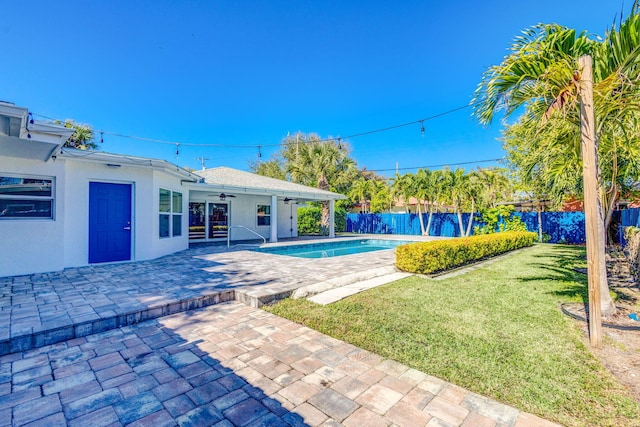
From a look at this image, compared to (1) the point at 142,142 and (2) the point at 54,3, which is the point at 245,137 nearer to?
(1) the point at 142,142

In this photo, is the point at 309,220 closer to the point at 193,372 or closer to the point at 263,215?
the point at 263,215

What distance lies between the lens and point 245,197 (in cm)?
1678

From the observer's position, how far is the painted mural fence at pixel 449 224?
647 inches

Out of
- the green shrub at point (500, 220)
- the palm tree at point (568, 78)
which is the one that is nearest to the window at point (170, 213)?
the palm tree at point (568, 78)

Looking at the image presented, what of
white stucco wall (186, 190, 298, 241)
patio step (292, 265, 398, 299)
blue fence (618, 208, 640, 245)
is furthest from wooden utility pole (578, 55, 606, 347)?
white stucco wall (186, 190, 298, 241)

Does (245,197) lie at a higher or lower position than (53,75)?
lower

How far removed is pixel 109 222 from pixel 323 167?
15.2m

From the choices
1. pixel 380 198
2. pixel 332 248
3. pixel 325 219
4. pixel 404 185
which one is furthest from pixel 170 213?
pixel 380 198

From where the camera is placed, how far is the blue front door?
7996 millimetres

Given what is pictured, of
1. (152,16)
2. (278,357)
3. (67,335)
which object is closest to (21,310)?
(67,335)

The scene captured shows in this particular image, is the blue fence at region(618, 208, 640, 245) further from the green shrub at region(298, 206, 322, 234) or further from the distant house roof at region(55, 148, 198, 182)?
the green shrub at region(298, 206, 322, 234)

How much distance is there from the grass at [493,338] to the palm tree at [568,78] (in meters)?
1.42

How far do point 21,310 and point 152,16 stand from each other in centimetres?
1039

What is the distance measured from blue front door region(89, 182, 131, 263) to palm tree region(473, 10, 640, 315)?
907cm
